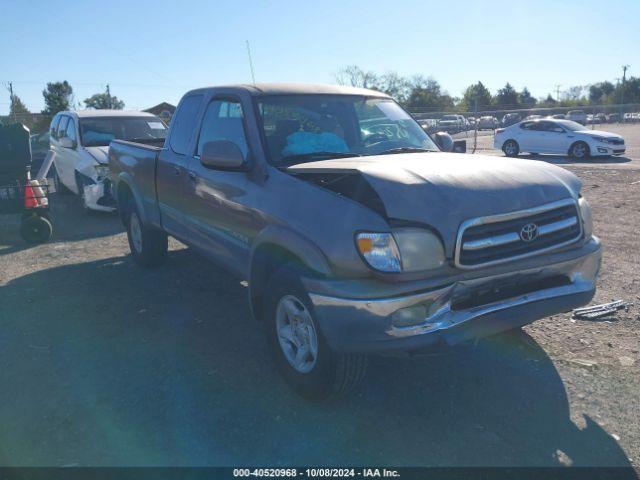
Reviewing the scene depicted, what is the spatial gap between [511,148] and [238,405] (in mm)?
20113

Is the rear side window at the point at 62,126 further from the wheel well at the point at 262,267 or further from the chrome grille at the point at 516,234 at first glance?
the chrome grille at the point at 516,234

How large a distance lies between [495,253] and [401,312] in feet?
2.20

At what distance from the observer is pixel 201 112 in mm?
5055

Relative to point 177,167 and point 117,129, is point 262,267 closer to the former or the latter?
point 177,167

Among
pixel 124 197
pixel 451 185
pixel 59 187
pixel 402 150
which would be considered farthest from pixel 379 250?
pixel 59 187

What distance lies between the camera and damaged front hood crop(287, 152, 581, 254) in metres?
3.07

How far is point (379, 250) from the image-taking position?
3.01 meters

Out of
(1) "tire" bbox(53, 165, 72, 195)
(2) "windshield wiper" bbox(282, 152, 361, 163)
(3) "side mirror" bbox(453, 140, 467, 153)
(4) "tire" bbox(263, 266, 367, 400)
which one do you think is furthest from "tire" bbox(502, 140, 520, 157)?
(4) "tire" bbox(263, 266, 367, 400)

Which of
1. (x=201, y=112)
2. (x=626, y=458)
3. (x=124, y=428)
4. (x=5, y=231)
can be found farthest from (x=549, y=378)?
(x=5, y=231)

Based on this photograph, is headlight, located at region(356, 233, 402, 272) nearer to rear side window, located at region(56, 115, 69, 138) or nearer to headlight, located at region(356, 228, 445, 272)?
headlight, located at region(356, 228, 445, 272)

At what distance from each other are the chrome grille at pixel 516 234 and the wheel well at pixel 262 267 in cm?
111

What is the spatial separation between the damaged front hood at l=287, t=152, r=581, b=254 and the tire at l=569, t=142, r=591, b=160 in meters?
17.2

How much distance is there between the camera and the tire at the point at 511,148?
69.9 feet

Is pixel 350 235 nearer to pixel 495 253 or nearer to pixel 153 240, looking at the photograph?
pixel 495 253
